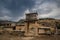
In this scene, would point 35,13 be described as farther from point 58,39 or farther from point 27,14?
point 58,39

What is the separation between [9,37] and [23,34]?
1.08 meters

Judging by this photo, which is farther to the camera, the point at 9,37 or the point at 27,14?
the point at 27,14

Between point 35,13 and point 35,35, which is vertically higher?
point 35,13

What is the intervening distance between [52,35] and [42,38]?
2.41ft

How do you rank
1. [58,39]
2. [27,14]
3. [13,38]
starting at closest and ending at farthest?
[58,39] → [13,38] → [27,14]

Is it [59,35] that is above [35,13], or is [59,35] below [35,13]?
below

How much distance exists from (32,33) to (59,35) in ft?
6.31

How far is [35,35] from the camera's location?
9781 millimetres

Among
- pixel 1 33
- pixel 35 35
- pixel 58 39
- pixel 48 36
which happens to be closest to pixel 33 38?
pixel 35 35

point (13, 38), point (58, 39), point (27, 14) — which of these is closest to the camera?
point (58, 39)

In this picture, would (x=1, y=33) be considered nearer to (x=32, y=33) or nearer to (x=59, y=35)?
(x=32, y=33)

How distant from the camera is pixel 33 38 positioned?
32.0 ft

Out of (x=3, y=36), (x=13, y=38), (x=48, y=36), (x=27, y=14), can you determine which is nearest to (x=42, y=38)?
(x=48, y=36)

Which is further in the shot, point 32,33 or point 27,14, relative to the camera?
point 27,14
